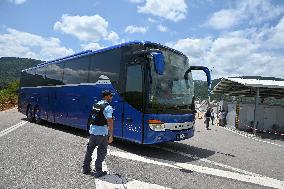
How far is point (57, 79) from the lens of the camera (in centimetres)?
1653

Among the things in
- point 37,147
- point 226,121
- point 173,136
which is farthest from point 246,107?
point 37,147

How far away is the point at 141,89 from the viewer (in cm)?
985

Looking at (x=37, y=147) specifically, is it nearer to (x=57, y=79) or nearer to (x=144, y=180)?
(x=144, y=180)

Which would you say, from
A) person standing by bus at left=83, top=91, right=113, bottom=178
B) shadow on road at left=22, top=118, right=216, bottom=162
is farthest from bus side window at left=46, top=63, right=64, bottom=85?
person standing by bus at left=83, top=91, right=113, bottom=178

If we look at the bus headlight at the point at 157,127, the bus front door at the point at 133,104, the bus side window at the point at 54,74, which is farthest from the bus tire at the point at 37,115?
the bus headlight at the point at 157,127

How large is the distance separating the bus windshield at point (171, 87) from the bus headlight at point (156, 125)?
29 cm

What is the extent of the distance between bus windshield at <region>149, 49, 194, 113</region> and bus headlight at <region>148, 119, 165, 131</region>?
0.29 metres

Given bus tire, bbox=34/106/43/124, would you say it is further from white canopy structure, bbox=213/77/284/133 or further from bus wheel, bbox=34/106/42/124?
white canopy structure, bbox=213/77/284/133

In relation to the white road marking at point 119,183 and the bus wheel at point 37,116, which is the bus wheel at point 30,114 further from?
the white road marking at point 119,183

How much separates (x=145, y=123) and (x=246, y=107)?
64.0 ft

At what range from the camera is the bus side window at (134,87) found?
9898mm

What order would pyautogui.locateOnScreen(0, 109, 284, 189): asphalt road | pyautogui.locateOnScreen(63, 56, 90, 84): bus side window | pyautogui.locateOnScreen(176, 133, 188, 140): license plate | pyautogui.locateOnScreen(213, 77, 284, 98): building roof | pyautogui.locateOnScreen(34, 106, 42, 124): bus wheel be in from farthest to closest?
pyautogui.locateOnScreen(213, 77, 284, 98): building roof
pyautogui.locateOnScreen(34, 106, 42, 124): bus wheel
pyautogui.locateOnScreen(63, 56, 90, 84): bus side window
pyautogui.locateOnScreen(176, 133, 188, 140): license plate
pyautogui.locateOnScreen(0, 109, 284, 189): asphalt road

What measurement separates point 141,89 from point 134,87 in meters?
0.36

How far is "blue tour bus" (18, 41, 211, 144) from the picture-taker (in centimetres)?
975
